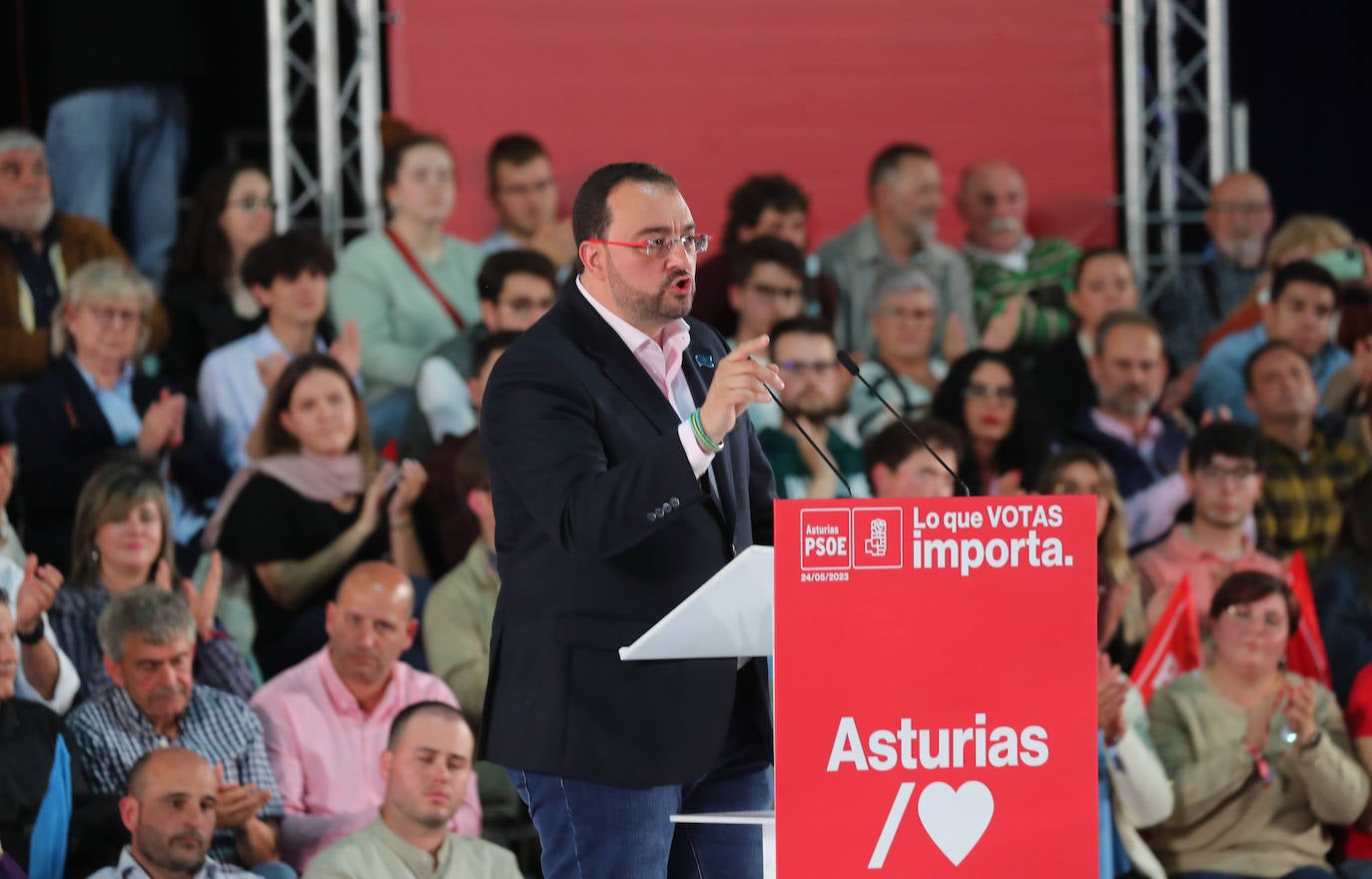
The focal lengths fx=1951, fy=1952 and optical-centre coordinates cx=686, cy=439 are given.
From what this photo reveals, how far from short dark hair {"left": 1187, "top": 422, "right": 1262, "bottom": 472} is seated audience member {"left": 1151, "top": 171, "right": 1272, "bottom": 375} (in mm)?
1316

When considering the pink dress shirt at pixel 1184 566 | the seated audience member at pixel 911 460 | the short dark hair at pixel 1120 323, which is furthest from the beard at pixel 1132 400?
the seated audience member at pixel 911 460

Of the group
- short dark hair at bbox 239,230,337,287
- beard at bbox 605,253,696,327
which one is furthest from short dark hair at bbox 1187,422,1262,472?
beard at bbox 605,253,696,327

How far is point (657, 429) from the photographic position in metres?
3.07

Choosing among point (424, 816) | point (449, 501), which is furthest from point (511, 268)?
point (424, 816)

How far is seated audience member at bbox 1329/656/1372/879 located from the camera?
5531 mm

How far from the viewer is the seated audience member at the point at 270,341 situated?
6211 millimetres

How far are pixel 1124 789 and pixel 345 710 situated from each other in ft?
7.00

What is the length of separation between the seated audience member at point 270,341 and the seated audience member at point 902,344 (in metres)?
1.77

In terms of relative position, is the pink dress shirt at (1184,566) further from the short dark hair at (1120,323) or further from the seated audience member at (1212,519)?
the short dark hair at (1120,323)

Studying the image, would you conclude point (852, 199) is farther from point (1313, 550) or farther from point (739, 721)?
point (739, 721)

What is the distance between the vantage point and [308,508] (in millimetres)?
5805

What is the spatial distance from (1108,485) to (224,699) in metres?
2.78

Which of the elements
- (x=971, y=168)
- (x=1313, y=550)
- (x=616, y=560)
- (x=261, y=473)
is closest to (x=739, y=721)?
(x=616, y=560)

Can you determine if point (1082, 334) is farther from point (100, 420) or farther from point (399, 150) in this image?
point (100, 420)
